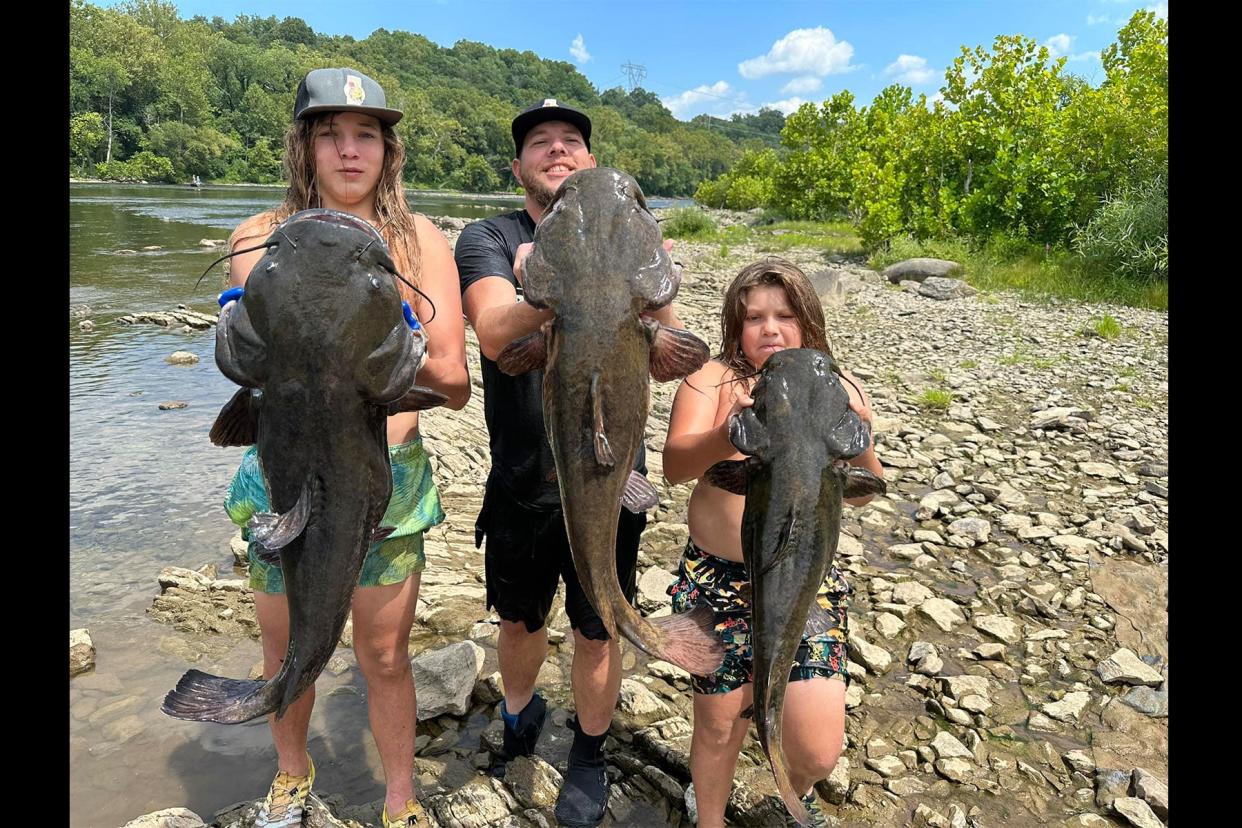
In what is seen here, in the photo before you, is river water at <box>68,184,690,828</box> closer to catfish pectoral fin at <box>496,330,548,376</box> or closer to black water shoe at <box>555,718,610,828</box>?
black water shoe at <box>555,718,610,828</box>

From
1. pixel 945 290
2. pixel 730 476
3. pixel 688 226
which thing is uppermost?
pixel 688 226

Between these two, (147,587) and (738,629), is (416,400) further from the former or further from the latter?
(147,587)

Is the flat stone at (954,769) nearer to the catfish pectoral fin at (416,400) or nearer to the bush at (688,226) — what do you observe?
the catfish pectoral fin at (416,400)

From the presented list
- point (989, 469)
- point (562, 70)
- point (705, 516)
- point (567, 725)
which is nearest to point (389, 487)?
point (705, 516)

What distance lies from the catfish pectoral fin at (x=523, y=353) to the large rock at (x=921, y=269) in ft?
62.0

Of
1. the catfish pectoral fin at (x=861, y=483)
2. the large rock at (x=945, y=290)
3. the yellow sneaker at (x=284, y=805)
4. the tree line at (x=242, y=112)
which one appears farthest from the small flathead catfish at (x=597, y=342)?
the tree line at (x=242, y=112)

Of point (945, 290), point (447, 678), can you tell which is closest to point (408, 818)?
point (447, 678)

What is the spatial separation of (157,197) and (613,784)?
180 feet

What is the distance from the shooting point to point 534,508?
3.04 metres

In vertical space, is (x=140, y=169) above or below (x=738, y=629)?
above

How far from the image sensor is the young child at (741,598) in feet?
8.73

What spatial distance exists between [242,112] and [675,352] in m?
97.8

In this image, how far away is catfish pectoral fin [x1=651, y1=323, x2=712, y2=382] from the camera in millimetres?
1836

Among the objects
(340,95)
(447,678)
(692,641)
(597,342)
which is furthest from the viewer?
(447,678)
